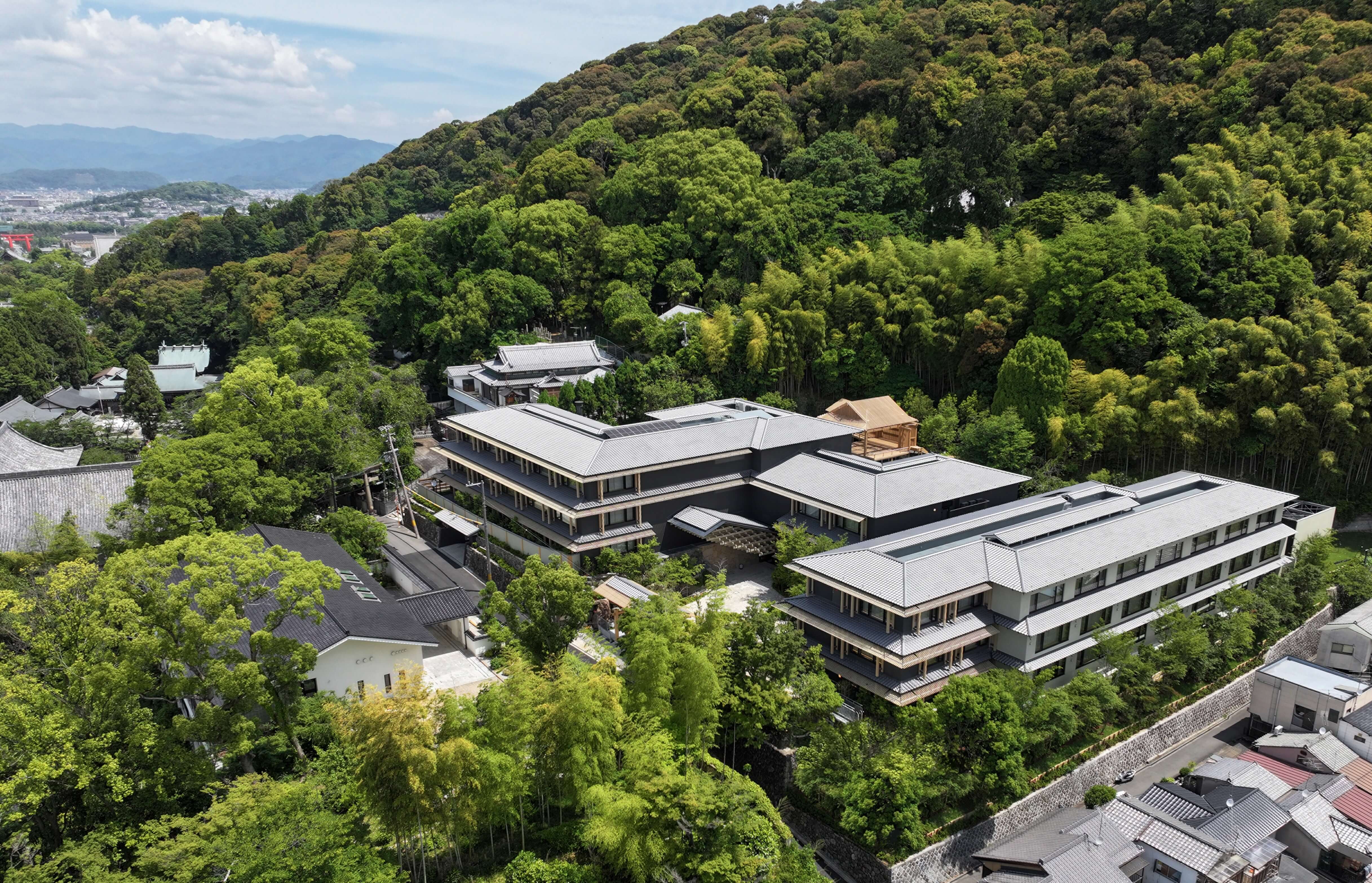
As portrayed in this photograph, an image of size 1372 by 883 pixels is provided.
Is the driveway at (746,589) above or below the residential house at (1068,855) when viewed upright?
above

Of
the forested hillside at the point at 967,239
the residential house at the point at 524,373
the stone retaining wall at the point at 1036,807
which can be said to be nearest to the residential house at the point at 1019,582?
the stone retaining wall at the point at 1036,807

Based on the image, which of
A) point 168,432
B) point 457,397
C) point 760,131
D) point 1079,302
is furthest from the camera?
point 760,131

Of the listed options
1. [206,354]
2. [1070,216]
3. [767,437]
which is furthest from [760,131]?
[206,354]

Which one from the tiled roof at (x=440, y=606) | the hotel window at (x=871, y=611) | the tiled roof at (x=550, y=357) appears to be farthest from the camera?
the tiled roof at (x=550, y=357)

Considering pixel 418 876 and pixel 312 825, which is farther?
pixel 418 876

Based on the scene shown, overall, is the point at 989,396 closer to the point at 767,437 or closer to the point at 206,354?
the point at 767,437

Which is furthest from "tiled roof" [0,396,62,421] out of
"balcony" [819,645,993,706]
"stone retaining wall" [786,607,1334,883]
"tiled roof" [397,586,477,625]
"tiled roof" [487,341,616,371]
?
"stone retaining wall" [786,607,1334,883]

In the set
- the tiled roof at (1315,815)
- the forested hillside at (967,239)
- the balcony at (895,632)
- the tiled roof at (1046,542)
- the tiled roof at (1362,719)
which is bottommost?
the tiled roof at (1315,815)

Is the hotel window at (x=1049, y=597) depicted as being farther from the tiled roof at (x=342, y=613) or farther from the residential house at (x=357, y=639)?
the tiled roof at (x=342, y=613)

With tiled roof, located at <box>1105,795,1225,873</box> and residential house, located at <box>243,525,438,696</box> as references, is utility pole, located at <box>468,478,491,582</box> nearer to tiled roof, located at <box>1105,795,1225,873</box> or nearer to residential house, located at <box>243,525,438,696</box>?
residential house, located at <box>243,525,438,696</box>
